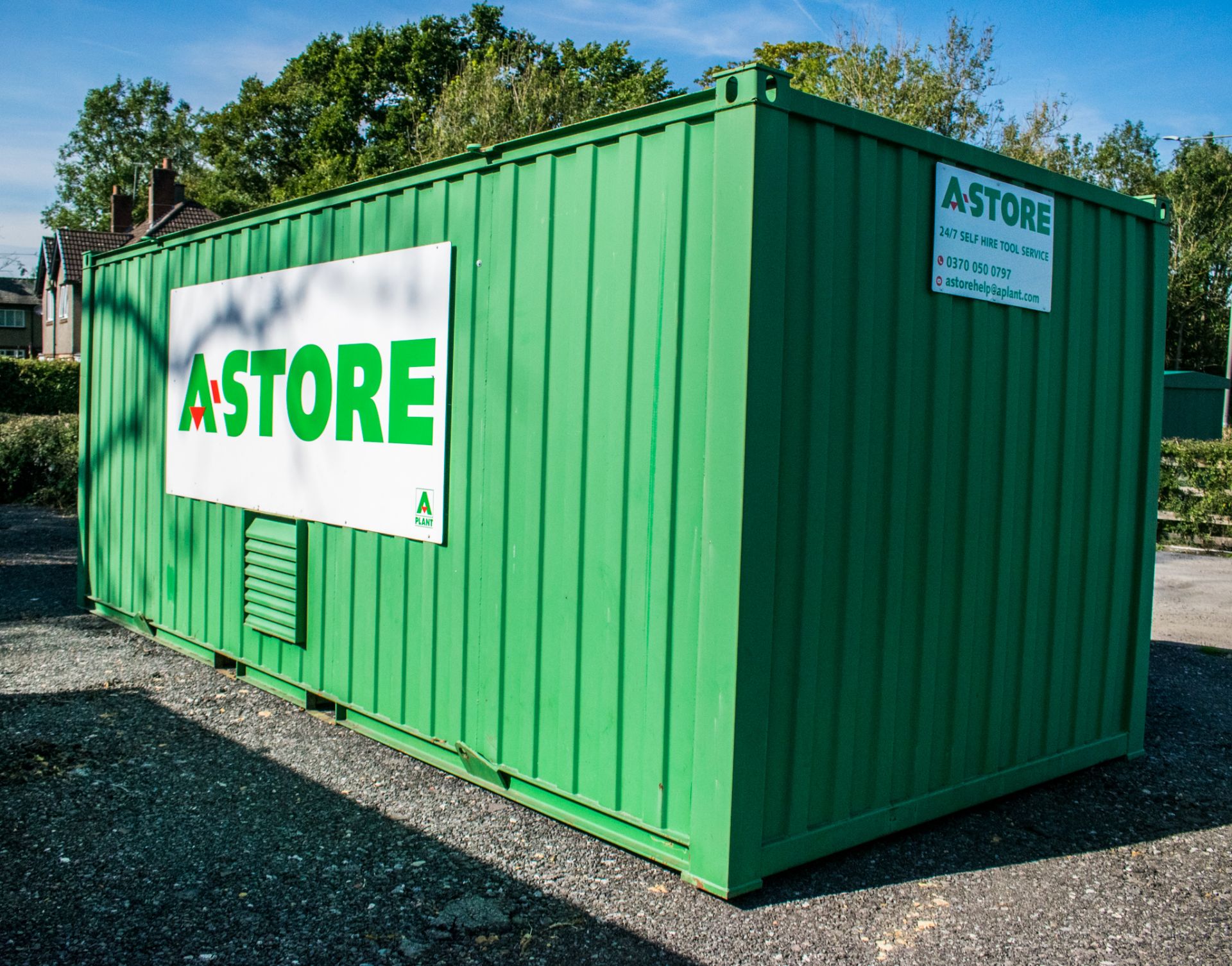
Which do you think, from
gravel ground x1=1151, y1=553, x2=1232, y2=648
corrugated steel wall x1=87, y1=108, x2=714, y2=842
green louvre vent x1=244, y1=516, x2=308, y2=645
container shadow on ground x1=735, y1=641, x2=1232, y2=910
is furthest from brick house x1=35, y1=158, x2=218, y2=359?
container shadow on ground x1=735, y1=641, x2=1232, y2=910

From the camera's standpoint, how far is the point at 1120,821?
14.6 ft

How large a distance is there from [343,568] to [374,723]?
81 centimetres

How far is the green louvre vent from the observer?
5.70m

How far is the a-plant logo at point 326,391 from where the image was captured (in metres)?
4.90

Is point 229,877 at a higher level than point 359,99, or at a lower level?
lower

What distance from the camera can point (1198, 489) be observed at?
14961 millimetres

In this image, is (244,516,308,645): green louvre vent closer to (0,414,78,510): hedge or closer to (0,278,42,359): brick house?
(0,414,78,510): hedge

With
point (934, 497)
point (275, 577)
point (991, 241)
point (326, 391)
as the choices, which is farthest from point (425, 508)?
point (991, 241)

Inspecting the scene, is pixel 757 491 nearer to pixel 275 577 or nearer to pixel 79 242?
pixel 275 577

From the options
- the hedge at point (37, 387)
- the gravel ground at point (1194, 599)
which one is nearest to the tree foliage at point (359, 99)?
the hedge at point (37, 387)

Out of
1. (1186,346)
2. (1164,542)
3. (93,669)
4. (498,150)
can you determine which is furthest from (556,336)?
(1186,346)

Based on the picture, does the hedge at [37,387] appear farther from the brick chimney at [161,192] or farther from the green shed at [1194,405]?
the green shed at [1194,405]

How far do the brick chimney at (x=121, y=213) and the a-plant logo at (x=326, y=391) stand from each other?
41.7 metres

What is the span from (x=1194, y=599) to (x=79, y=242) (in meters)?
47.3
